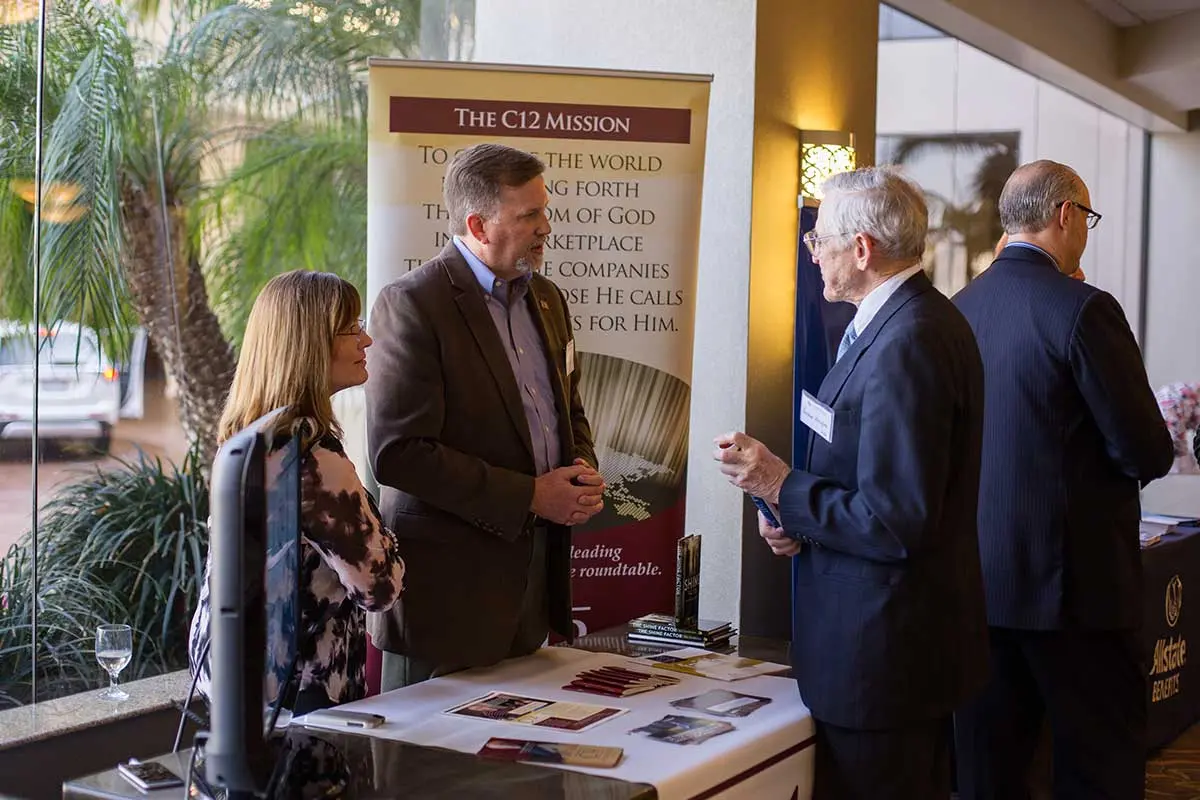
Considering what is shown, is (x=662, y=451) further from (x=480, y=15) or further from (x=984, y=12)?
(x=984, y=12)

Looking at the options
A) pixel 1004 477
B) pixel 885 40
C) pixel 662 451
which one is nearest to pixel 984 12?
pixel 885 40

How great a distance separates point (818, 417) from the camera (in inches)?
88.0

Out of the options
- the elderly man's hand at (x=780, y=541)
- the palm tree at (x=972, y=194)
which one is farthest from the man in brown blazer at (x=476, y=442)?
the palm tree at (x=972, y=194)

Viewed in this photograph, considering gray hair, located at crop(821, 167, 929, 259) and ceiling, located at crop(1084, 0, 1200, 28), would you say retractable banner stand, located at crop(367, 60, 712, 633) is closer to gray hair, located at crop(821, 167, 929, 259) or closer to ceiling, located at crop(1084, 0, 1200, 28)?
gray hair, located at crop(821, 167, 929, 259)

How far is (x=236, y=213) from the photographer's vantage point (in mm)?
4379

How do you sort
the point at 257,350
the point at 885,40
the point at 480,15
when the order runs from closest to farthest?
1. the point at 257,350
2. the point at 480,15
3. the point at 885,40

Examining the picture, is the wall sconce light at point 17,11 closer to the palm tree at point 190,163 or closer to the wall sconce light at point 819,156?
the palm tree at point 190,163

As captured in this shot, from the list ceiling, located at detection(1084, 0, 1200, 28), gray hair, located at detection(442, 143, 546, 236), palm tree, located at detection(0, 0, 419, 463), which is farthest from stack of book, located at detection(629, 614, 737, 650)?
ceiling, located at detection(1084, 0, 1200, 28)

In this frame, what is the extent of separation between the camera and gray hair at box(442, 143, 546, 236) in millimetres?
2621

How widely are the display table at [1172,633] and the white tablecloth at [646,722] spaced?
2.45 m

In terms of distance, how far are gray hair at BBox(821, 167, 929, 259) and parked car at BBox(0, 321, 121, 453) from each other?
8.09 feet

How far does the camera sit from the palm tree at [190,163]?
377 cm

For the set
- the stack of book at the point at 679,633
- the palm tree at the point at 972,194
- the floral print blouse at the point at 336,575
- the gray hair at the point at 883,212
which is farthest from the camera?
the palm tree at the point at 972,194

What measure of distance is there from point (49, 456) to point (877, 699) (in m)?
2.65
